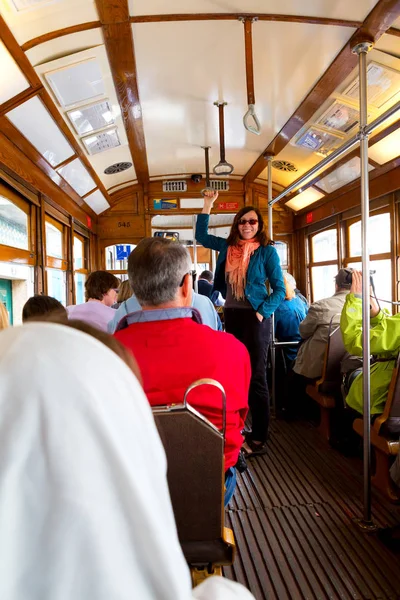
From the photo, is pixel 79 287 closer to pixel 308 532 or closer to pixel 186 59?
pixel 186 59

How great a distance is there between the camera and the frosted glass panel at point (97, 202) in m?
5.60

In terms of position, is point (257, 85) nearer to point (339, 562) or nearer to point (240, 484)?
point (240, 484)

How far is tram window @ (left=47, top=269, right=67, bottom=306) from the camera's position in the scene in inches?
180

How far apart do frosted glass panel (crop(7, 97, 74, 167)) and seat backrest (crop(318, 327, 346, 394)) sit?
264 cm

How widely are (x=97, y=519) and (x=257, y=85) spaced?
3678 mm

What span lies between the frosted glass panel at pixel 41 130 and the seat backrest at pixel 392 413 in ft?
9.43

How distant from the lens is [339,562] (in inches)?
70.2

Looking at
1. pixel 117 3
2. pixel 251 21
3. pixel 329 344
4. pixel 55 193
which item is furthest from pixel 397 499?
pixel 55 193

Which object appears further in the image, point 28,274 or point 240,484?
point 28,274

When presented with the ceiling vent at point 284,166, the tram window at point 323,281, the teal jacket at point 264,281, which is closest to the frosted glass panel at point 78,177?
the ceiling vent at point 284,166

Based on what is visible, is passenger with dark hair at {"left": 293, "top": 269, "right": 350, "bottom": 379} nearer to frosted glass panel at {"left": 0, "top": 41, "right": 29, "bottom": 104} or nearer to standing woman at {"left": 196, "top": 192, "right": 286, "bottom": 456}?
standing woman at {"left": 196, "top": 192, "right": 286, "bottom": 456}

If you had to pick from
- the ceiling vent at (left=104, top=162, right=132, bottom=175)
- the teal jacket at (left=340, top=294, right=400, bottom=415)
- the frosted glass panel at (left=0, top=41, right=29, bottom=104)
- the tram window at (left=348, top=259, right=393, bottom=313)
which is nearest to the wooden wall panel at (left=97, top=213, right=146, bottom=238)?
the ceiling vent at (left=104, top=162, right=132, bottom=175)

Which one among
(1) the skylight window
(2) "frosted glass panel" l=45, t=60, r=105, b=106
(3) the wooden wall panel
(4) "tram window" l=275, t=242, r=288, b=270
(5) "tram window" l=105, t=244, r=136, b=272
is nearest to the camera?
(2) "frosted glass panel" l=45, t=60, r=105, b=106

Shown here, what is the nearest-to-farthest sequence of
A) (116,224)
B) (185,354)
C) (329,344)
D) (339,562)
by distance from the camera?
(185,354)
(339,562)
(329,344)
(116,224)
